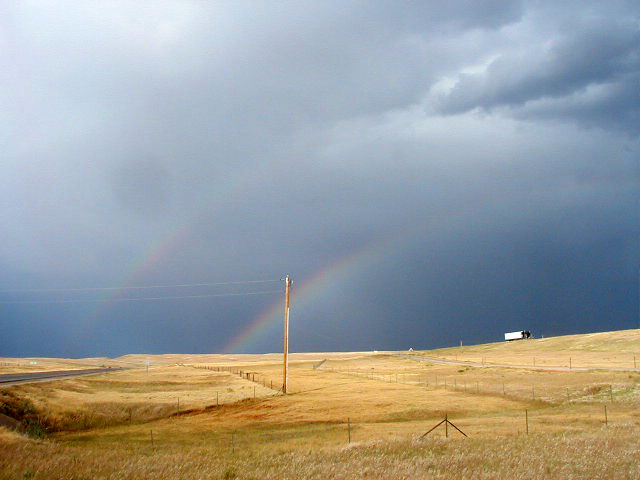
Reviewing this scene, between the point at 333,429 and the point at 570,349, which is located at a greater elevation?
the point at 333,429

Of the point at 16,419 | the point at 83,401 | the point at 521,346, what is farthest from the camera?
the point at 521,346

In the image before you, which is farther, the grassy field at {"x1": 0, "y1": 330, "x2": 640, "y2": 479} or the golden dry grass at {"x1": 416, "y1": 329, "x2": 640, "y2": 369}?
the golden dry grass at {"x1": 416, "y1": 329, "x2": 640, "y2": 369}

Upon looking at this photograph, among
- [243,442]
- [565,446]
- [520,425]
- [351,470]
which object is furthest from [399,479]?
[520,425]

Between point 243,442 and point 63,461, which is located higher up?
point 63,461

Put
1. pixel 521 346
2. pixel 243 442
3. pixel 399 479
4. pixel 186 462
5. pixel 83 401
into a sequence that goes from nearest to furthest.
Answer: pixel 399 479 → pixel 186 462 → pixel 243 442 → pixel 83 401 → pixel 521 346

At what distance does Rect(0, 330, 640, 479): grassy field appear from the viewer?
16359mm

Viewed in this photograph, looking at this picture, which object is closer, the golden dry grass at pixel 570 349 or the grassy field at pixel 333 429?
the grassy field at pixel 333 429

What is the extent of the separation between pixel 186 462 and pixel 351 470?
557 cm

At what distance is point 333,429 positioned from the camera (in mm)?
33438

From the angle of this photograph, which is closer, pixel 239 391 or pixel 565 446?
pixel 565 446

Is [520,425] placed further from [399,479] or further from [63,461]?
[63,461]

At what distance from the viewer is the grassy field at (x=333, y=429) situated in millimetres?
16359

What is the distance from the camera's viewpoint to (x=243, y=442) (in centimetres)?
2920

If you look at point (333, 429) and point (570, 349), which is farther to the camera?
point (570, 349)
